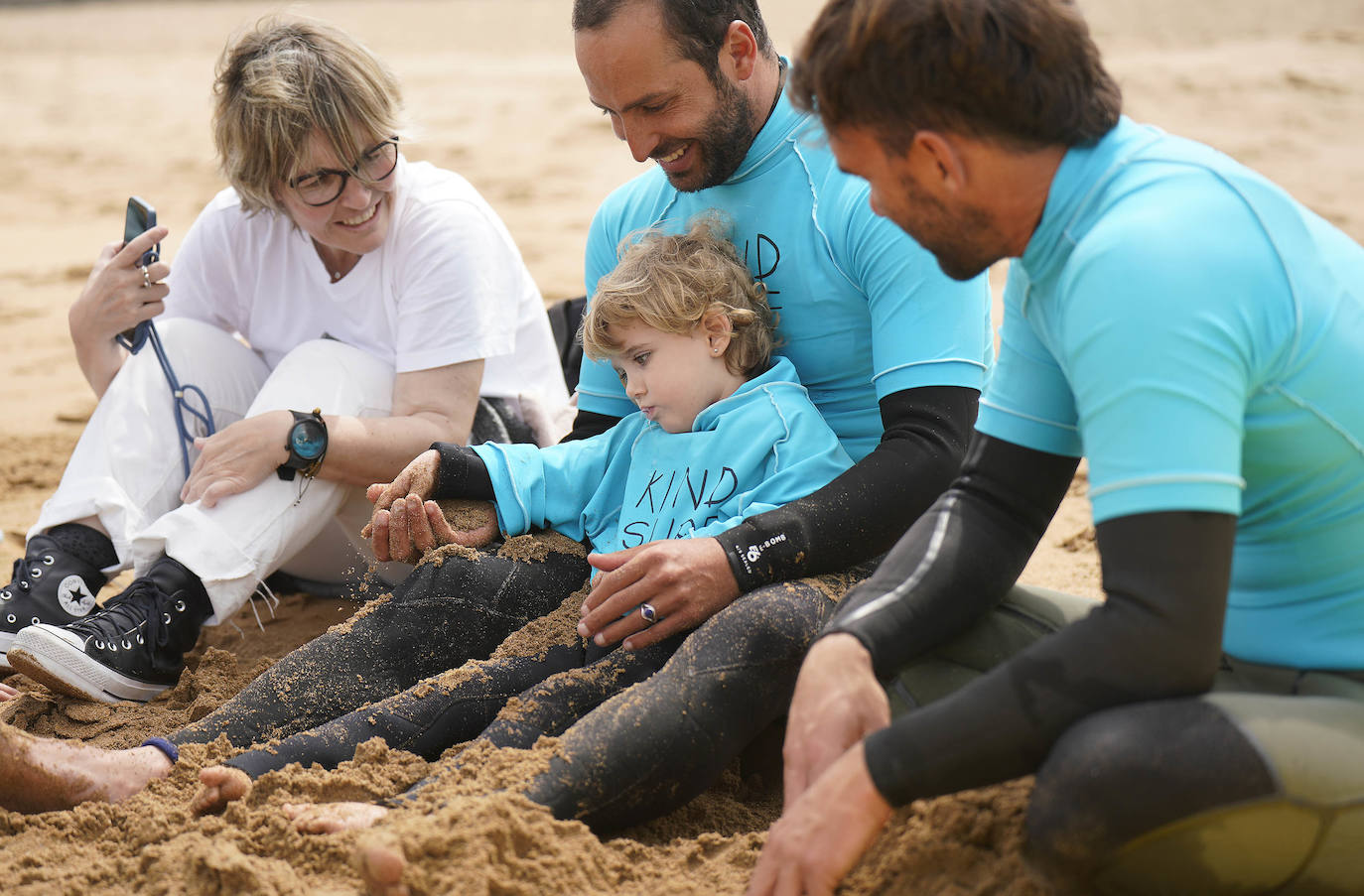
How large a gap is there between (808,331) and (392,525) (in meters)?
1.00

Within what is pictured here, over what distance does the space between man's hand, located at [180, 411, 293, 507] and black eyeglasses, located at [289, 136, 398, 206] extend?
0.56 m

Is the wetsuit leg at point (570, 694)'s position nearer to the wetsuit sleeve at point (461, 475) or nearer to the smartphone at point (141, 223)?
the wetsuit sleeve at point (461, 475)

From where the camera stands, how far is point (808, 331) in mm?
2777

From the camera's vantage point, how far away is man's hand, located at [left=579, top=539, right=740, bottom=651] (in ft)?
7.70

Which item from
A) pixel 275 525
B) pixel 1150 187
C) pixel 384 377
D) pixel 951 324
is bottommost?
pixel 275 525

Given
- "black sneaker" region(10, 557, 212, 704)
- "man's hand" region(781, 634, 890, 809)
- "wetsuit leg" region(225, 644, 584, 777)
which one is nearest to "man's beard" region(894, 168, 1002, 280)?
"man's hand" region(781, 634, 890, 809)

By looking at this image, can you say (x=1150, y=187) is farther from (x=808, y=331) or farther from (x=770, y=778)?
(x=770, y=778)

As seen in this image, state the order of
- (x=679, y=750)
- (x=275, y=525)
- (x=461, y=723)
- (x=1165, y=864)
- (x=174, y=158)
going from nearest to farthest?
(x=1165, y=864)
(x=679, y=750)
(x=461, y=723)
(x=275, y=525)
(x=174, y=158)

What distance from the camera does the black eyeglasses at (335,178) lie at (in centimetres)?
309

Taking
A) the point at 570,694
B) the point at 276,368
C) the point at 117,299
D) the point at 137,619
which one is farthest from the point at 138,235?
the point at 570,694

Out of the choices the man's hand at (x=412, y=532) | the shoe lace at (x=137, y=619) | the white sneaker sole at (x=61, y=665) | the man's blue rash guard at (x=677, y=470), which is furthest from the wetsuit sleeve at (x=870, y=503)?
the white sneaker sole at (x=61, y=665)

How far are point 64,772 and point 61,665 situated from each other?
0.49 meters

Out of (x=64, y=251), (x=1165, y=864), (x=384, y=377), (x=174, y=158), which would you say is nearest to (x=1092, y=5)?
(x=174, y=158)

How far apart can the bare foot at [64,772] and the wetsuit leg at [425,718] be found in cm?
20
